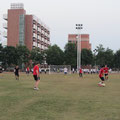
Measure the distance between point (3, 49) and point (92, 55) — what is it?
32435mm

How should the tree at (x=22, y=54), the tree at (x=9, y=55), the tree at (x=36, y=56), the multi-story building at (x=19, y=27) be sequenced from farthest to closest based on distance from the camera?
1. the multi-story building at (x=19, y=27)
2. the tree at (x=36, y=56)
3. the tree at (x=9, y=55)
4. the tree at (x=22, y=54)

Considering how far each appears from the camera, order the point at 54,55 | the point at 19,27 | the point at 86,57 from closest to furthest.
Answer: the point at 54,55 → the point at 86,57 → the point at 19,27

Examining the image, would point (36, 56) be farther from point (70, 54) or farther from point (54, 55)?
point (70, 54)

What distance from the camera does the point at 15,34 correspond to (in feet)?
265

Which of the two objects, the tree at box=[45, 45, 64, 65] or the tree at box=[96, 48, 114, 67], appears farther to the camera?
the tree at box=[96, 48, 114, 67]

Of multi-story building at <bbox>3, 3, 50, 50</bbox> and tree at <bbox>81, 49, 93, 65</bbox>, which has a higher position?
multi-story building at <bbox>3, 3, 50, 50</bbox>

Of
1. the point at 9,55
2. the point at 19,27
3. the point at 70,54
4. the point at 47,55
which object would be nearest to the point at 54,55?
the point at 47,55

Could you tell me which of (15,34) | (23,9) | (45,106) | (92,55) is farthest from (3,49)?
(45,106)

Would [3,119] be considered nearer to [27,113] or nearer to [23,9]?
[27,113]

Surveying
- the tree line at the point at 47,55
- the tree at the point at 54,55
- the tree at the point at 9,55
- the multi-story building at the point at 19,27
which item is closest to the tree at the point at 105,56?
the tree line at the point at 47,55

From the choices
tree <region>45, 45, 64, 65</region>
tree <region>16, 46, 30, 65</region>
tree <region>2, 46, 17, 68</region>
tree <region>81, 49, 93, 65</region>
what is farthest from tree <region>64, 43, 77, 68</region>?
tree <region>2, 46, 17, 68</region>

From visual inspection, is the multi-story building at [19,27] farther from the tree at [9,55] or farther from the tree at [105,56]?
the tree at [105,56]

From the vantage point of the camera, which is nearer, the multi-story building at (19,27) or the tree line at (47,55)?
the tree line at (47,55)

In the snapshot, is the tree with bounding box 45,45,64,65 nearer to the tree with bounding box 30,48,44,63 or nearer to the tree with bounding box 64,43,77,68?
the tree with bounding box 64,43,77,68
